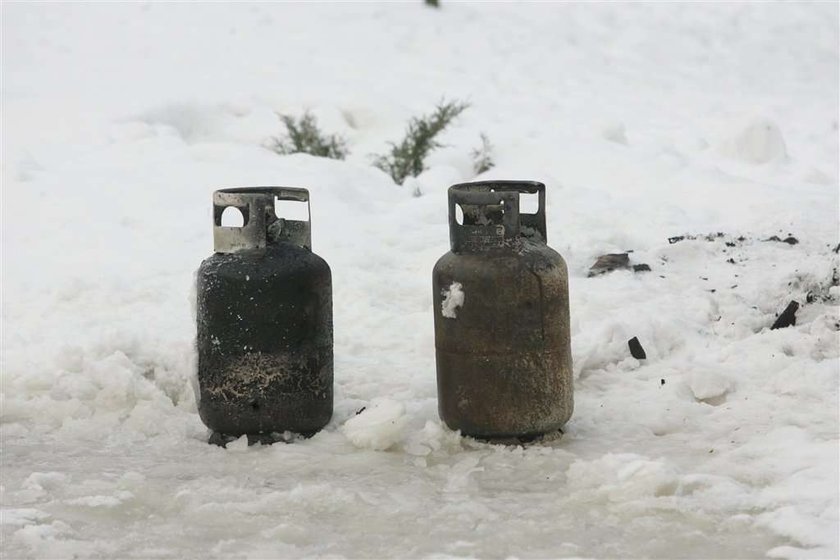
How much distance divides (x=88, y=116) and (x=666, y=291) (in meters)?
5.17

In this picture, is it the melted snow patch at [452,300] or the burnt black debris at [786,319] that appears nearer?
the melted snow patch at [452,300]

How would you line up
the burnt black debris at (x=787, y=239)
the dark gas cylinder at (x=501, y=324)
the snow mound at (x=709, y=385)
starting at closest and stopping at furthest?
1. the dark gas cylinder at (x=501, y=324)
2. the snow mound at (x=709, y=385)
3. the burnt black debris at (x=787, y=239)

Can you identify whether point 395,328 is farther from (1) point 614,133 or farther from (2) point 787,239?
(1) point 614,133

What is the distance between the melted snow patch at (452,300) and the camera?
3.71 metres

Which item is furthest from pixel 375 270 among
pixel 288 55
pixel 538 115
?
pixel 288 55

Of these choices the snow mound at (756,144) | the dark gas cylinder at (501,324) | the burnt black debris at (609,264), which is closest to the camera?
the dark gas cylinder at (501,324)

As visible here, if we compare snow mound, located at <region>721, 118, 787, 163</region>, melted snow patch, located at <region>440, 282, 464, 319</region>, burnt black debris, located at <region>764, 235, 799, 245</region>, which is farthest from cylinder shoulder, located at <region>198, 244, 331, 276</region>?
snow mound, located at <region>721, 118, 787, 163</region>

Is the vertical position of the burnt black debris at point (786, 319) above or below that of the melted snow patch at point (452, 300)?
below

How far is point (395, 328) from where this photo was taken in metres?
4.96

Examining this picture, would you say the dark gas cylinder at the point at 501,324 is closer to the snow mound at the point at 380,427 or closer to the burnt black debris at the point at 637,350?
the snow mound at the point at 380,427

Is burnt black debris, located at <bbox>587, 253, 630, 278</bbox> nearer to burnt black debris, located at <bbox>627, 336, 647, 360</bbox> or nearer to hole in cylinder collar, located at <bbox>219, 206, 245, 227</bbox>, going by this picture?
burnt black debris, located at <bbox>627, 336, 647, 360</bbox>

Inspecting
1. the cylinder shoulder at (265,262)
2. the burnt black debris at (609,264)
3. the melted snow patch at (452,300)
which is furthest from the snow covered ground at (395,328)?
the cylinder shoulder at (265,262)

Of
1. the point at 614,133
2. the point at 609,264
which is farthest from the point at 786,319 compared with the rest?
the point at 614,133

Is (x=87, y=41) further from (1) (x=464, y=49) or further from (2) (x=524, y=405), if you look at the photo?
(2) (x=524, y=405)
